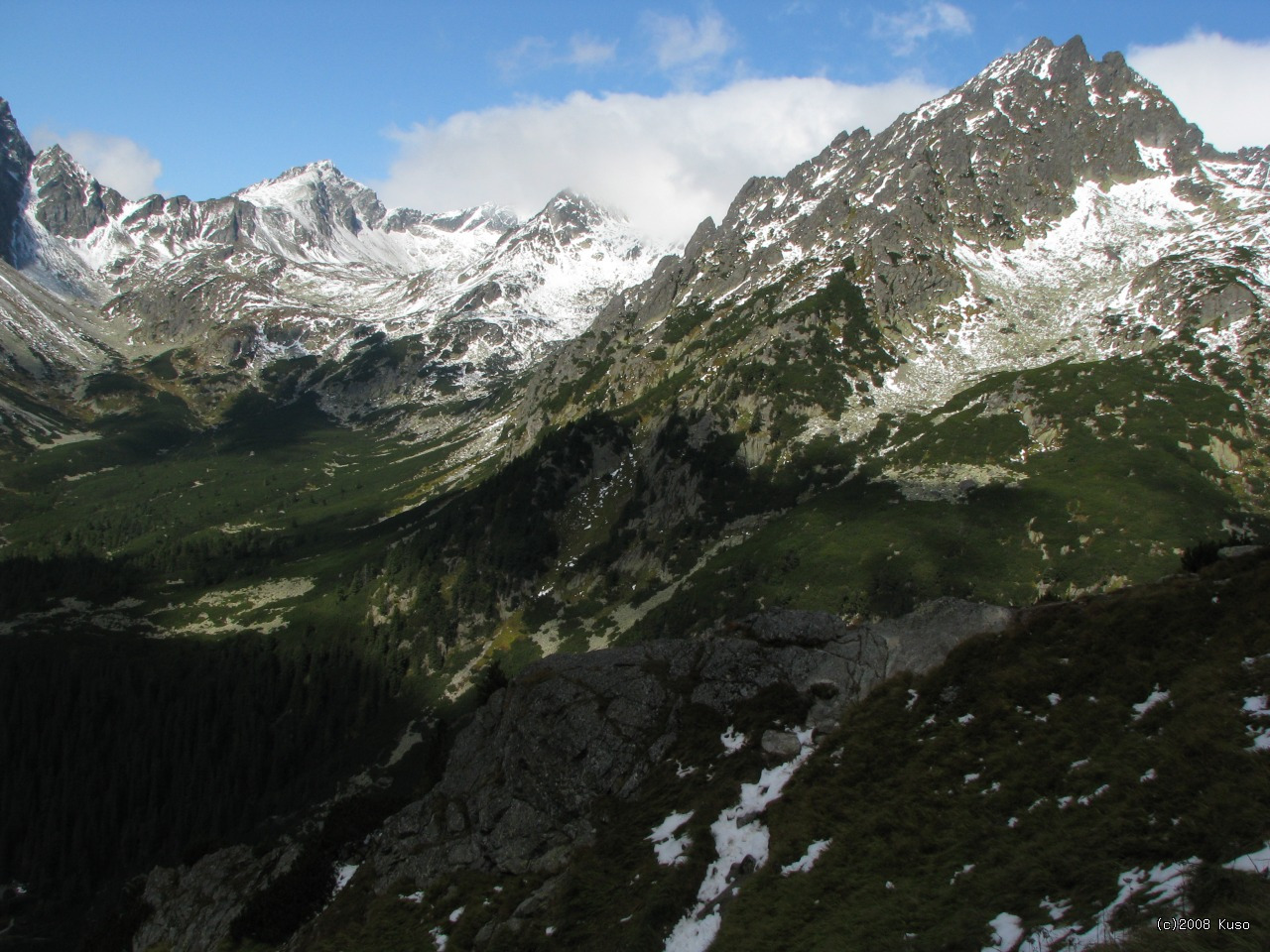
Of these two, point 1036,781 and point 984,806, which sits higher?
point 1036,781

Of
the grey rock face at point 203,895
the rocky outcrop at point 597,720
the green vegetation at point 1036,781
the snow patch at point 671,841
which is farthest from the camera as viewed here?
the grey rock face at point 203,895

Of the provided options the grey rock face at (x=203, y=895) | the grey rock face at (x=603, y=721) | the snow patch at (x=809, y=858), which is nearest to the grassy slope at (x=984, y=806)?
the snow patch at (x=809, y=858)

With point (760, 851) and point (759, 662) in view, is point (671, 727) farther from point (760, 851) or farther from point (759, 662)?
point (760, 851)

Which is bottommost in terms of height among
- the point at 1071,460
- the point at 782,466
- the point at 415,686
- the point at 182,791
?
the point at 182,791

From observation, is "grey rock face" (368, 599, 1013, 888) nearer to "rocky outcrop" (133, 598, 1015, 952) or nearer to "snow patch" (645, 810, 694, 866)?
"rocky outcrop" (133, 598, 1015, 952)

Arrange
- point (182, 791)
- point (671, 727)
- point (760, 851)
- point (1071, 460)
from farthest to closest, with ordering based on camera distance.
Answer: point (182, 791) < point (1071, 460) < point (671, 727) < point (760, 851)

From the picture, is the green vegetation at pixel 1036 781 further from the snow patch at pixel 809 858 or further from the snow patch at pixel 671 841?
the snow patch at pixel 671 841

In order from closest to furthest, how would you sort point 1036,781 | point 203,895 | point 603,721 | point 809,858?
point 1036,781
point 809,858
point 603,721
point 203,895

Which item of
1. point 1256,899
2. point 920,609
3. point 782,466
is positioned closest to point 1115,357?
A: point 782,466

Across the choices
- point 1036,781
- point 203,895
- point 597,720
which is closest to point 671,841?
point 597,720

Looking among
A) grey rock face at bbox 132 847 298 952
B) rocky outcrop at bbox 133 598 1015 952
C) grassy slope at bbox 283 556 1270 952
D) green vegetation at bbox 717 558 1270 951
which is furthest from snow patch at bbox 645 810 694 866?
grey rock face at bbox 132 847 298 952

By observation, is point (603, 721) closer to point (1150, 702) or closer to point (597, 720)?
point (597, 720)

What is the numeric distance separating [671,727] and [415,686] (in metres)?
159

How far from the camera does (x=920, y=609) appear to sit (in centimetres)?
4766
